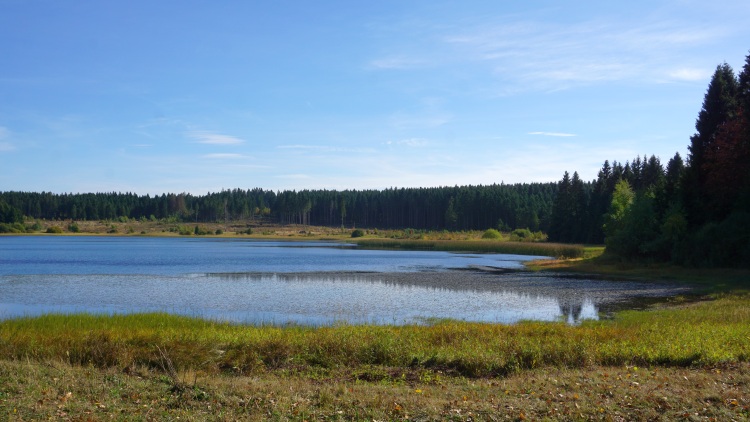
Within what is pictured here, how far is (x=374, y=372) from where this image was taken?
552 inches

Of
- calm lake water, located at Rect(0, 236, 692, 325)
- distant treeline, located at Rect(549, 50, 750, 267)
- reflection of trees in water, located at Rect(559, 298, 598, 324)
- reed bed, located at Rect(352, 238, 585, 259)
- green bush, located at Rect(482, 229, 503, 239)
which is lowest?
calm lake water, located at Rect(0, 236, 692, 325)

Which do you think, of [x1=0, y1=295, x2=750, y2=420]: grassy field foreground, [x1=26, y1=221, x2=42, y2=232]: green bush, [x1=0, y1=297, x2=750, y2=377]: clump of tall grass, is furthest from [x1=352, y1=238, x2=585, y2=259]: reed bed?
[x1=26, y1=221, x2=42, y2=232]: green bush

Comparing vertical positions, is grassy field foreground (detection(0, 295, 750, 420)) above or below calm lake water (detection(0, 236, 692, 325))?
above

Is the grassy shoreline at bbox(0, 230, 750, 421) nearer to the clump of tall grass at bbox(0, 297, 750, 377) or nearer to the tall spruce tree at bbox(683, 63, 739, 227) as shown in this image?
the clump of tall grass at bbox(0, 297, 750, 377)

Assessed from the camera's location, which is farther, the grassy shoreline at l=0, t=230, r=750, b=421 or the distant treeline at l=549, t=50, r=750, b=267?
the distant treeline at l=549, t=50, r=750, b=267

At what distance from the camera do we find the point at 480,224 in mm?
160625

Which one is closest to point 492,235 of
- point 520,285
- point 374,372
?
point 520,285

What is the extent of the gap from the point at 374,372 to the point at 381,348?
163cm

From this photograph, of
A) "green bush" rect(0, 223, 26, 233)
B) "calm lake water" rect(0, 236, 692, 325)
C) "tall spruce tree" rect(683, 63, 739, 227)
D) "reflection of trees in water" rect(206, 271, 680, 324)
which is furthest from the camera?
"green bush" rect(0, 223, 26, 233)

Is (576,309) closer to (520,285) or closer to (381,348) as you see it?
(520,285)

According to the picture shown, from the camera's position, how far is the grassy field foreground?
413 inches

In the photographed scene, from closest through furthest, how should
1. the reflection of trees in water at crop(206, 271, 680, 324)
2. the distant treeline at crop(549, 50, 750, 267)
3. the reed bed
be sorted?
the reflection of trees in water at crop(206, 271, 680, 324) → the distant treeline at crop(549, 50, 750, 267) → the reed bed

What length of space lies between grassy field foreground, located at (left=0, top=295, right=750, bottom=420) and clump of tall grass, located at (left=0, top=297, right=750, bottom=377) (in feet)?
0.13

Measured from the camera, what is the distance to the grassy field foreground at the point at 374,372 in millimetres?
10484
